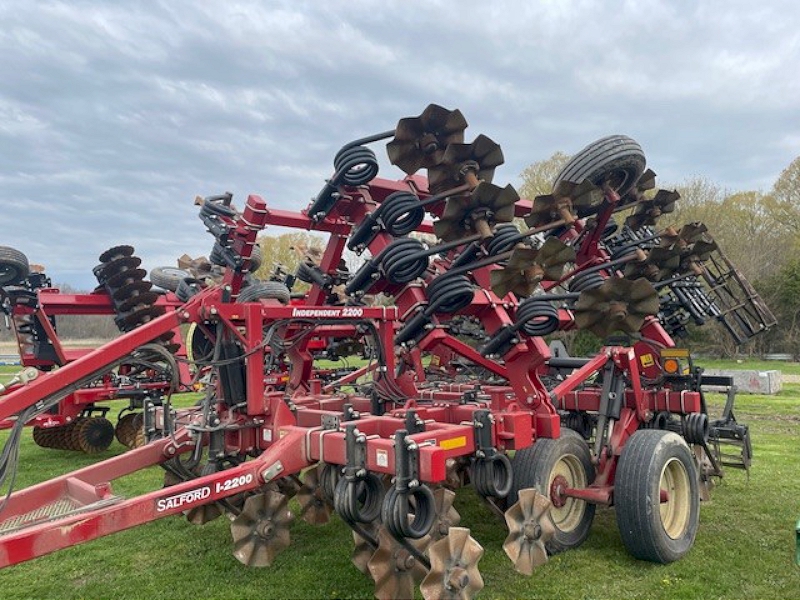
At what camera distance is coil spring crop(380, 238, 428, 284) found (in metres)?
4.47

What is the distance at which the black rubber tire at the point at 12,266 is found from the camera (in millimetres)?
8312

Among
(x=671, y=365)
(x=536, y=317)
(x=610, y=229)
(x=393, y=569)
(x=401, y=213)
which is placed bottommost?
(x=393, y=569)

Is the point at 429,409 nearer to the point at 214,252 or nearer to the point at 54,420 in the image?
the point at 214,252

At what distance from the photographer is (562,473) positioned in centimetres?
503

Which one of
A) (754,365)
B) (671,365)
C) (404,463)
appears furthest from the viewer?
(754,365)

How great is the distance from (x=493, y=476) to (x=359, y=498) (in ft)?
2.99

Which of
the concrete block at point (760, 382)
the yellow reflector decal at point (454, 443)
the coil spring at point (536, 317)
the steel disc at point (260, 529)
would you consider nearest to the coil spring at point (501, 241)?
the coil spring at point (536, 317)

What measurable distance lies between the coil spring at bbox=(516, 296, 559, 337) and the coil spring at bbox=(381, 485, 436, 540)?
159cm

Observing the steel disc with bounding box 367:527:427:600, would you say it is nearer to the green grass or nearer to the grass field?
the grass field

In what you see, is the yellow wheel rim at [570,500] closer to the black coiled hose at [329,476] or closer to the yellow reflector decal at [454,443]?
the yellow reflector decal at [454,443]

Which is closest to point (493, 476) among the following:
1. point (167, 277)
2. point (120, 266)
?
point (120, 266)

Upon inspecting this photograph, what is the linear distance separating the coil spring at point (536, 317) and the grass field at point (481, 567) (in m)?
1.68

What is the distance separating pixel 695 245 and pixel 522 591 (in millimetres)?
3258

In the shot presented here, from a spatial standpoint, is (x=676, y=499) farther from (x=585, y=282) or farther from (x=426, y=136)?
(x=426, y=136)
